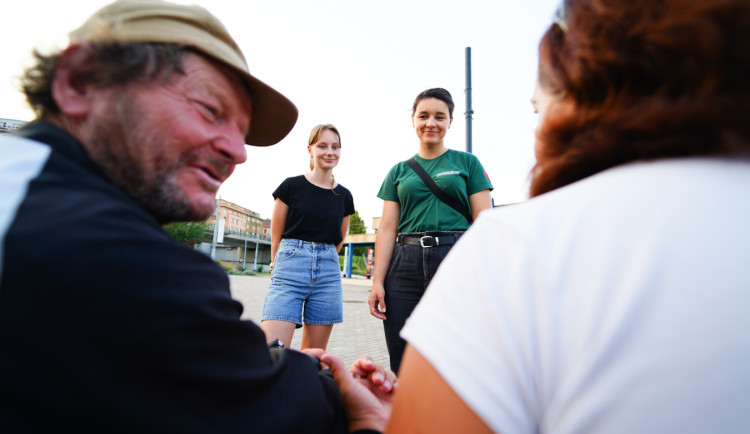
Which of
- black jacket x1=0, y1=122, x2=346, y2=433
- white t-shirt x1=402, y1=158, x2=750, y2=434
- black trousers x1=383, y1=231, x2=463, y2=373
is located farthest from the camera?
black trousers x1=383, y1=231, x2=463, y2=373

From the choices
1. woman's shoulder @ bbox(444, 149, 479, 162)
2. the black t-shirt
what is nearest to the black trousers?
woman's shoulder @ bbox(444, 149, 479, 162)

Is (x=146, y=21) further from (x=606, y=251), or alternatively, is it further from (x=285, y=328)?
(x=285, y=328)

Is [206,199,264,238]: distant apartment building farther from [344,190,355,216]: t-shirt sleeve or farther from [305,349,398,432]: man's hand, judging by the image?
[305,349,398,432]: man's hand

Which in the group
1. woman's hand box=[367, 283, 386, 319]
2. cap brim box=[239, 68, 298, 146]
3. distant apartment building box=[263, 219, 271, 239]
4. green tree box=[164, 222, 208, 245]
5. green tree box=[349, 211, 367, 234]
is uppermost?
distant apartment building box=[263, 219, 271, 239]

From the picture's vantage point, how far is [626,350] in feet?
1.79

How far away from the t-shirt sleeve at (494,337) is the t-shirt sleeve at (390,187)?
2.62m

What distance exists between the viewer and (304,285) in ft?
12.0

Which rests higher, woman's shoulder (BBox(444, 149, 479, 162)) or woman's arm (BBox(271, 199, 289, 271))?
woman's shoulder (BBox(444, 149, 479, 162))

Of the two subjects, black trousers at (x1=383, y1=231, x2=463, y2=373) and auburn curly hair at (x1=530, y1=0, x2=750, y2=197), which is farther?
black trousers at (x1=383, y1=231, x2=463, y2=373)

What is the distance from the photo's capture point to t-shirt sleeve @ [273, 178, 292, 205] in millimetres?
3941

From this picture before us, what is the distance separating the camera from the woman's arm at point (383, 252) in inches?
118

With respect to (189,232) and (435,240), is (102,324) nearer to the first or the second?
(435,240)

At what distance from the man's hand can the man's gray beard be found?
78 cm

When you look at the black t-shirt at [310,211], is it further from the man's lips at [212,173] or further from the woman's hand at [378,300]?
the man's lips at [212,173]
